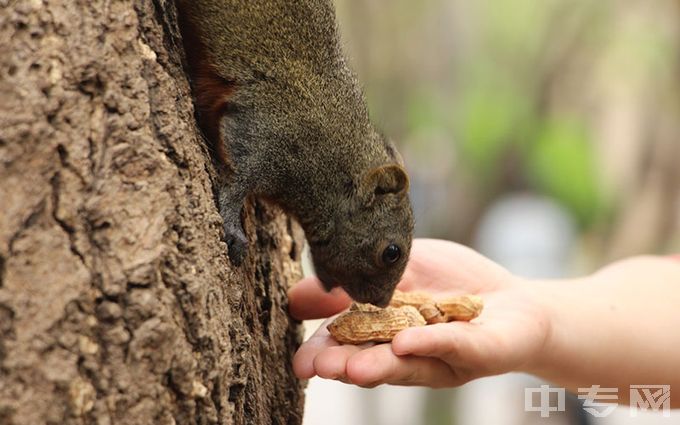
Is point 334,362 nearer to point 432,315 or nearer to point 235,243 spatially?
point 235,243

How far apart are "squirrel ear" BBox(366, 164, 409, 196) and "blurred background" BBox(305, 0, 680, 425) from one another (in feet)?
16.5

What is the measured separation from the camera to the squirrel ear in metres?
3.24

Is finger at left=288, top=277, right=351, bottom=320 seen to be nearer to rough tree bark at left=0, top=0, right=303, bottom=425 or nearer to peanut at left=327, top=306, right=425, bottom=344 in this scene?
peanut at left=327, top=306, right=425, bottom=344

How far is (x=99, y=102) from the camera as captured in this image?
7.16 ft

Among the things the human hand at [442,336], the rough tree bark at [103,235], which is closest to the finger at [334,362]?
the human hand at [442,336]

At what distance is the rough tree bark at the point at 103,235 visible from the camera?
6.44 feet

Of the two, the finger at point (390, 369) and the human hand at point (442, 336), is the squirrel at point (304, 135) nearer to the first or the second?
the human hand at point (442, 336)

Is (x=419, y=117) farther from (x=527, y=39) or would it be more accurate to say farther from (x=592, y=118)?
(x=592, y=118)

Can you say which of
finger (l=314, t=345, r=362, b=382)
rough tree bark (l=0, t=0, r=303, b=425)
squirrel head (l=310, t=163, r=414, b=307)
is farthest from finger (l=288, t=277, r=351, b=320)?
rough tree bark (l=0, t=0, r=303, b=425)

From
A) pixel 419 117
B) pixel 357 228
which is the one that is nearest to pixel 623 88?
pixel 419 117

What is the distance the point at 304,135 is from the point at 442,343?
879 millimetres

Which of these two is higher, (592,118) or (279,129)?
(592,118)

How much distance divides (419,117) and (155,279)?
7.40 metres

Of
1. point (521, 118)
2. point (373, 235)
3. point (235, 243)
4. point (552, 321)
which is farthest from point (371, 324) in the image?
point (521, 118)
